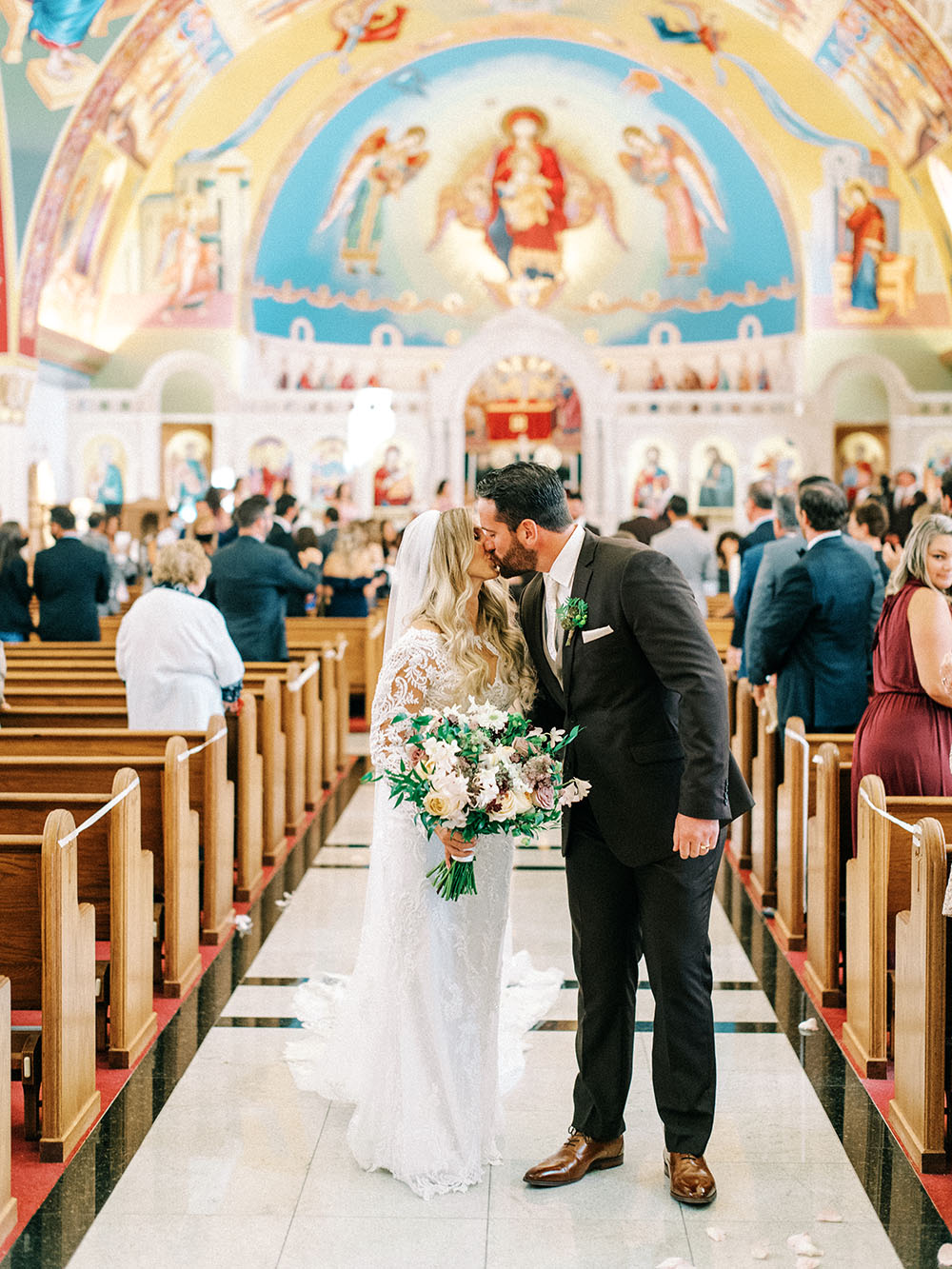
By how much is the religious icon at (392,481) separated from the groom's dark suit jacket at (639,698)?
720 inches

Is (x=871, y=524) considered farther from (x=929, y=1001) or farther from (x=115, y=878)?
(x=115, y=878)

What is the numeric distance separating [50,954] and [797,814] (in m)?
3.06

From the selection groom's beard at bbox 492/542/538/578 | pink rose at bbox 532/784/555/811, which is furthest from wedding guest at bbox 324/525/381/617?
pink rose at bbox 532/784/555/811

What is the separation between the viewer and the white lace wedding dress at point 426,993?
11.4ft

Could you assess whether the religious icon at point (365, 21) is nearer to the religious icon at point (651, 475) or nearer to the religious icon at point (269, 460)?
the religious icon at point (269, 460)

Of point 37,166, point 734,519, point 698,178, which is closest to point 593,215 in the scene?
point 698,178

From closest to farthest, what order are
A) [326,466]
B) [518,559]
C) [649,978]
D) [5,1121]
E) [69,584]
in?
[5,1121] → [518,559] → [649,978] → [69,584] → [326,466]

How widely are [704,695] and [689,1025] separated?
82 centimetres

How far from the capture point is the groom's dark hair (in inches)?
131

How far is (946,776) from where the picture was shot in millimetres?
4578

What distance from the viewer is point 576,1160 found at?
11.6 feet

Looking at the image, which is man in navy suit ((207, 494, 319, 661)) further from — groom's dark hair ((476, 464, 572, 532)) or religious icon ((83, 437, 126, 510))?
religious icon ((83, 437, 126, 510))

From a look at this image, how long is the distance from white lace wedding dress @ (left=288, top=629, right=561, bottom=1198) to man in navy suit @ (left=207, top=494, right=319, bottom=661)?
4.20 metres

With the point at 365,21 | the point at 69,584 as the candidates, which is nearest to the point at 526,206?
the point at 365,21
